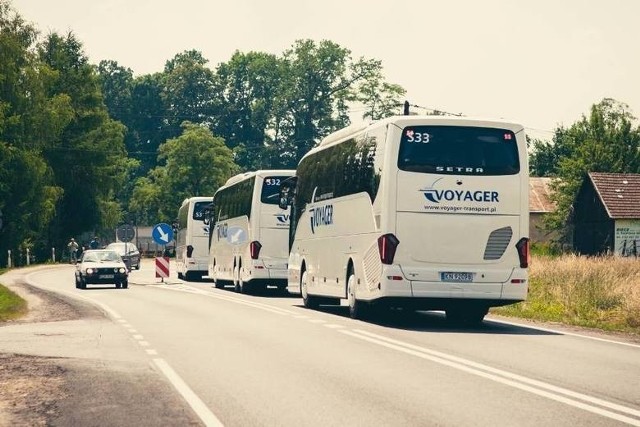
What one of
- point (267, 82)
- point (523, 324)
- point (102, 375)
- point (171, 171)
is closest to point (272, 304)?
point (523, 324)

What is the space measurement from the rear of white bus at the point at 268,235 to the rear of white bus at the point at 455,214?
46.6 ft

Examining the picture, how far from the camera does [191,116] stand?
140 m

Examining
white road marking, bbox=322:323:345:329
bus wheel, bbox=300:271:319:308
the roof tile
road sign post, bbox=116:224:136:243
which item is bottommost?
white road marking, bbox=322:323:345:329

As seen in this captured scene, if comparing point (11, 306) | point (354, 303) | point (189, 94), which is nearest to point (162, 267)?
point (11, 306)

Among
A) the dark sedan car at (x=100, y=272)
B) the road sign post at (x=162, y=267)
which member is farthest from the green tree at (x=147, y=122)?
the dark sedan car at (x=100, y=272)

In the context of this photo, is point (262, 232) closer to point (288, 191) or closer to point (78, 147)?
point (288, 191)

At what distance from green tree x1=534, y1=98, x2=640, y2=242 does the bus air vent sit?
68.6 meters

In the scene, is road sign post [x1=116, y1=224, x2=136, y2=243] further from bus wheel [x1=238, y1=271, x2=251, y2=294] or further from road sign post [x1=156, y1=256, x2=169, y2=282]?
bus wheel [x1=238, y1=271, x2=251, y2=294]

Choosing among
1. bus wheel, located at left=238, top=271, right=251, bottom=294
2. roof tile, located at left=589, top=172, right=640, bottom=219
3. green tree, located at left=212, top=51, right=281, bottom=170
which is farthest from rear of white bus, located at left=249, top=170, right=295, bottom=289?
green tree, located at left=212, top=51, right=281, bottom=170

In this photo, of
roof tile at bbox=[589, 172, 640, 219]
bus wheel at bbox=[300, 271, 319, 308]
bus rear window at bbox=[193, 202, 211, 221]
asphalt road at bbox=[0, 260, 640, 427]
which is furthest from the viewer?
roof tile at bbox=[589, 172, 640, 219]

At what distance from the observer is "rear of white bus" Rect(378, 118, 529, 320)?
20703 mm

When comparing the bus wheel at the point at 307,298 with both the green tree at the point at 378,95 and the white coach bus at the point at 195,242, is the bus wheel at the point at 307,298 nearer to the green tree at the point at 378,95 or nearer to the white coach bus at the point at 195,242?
the white coach bus at the point at 195,242

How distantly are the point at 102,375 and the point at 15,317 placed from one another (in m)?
12.4

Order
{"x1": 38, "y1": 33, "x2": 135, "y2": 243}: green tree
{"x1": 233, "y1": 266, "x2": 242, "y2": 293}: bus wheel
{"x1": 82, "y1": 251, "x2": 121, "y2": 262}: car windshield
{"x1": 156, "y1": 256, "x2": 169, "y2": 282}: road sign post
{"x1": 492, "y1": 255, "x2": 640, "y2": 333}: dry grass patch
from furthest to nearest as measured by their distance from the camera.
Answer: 1. {"x1": 38, "y1": 33, "x2": 135, "y2": 243}: green tree
2. {"x1": 156, "y1": 256, "x2": 169, "y2": 282}: road sign post
3. {"x1": 82, "y1": 251, "x2": 121, "y2": 262}: car windshield
4. {"x1": 233, "y1": 266, "x2": 242, "y2": 293}: bus wheel
5. {"x1": 492, "y1": 255, "x2": 640, "y2": 333}: dry grass patch
